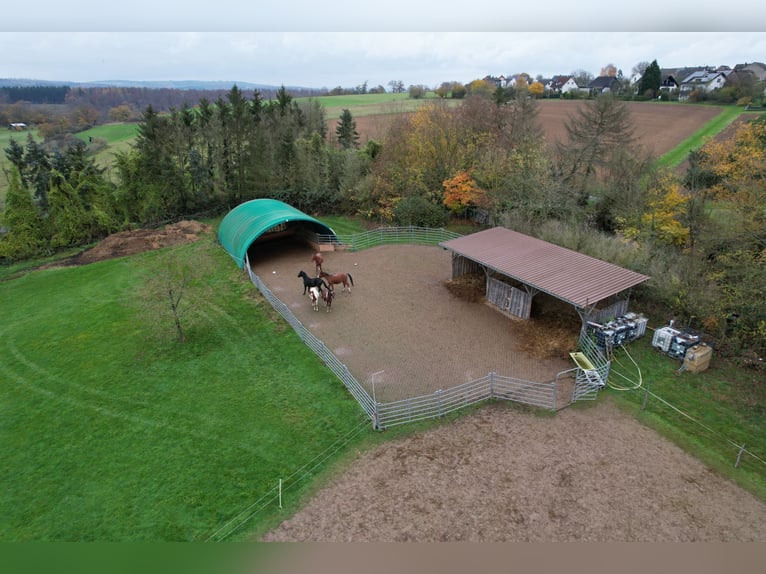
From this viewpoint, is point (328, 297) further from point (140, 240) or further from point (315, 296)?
point (140, 240)

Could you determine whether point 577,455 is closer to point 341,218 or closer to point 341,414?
point 341,414

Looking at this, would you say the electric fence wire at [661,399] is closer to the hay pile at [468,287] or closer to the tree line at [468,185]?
the tree line at [468,185]

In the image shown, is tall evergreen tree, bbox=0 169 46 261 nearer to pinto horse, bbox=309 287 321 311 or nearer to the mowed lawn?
the mowed lawn

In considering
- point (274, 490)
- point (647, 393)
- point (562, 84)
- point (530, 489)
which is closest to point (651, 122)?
point (562, 84)

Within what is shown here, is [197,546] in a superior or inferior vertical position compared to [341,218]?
superior

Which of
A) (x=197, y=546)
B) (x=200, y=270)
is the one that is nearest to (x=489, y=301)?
(x=200, y=270)

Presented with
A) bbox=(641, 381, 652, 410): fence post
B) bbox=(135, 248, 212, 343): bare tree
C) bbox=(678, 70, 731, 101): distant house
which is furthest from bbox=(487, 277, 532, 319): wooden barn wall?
bbox=(678, 70, 731, 101): distant house
